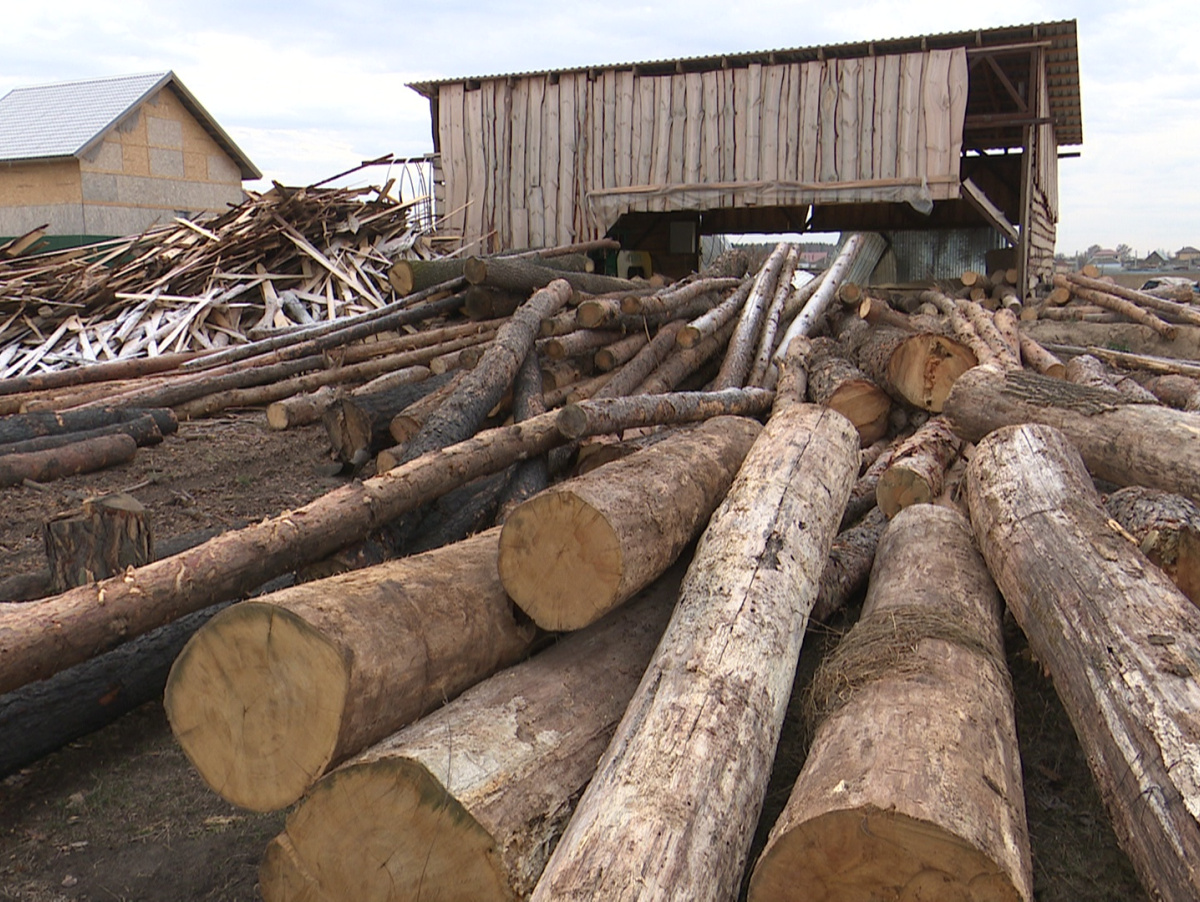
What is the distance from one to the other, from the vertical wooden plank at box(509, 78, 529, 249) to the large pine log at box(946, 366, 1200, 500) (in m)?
10.5

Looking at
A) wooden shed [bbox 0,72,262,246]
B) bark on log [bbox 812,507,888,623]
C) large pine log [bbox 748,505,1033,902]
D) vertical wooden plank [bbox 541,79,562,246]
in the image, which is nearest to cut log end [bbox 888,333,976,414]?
bark on log [bbox 812,507,888,623]

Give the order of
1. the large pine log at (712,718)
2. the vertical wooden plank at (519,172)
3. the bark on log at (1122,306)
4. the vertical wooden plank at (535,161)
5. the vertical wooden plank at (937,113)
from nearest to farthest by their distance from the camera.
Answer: the large pine log at (712,718)
the bark on log at (1122,306)
the vertical wooden plank at (937,113)
the vertical wooden plank at (535,161)
the vertical wooden plank at (519,172)

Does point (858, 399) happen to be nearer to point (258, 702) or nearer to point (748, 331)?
point (748, 331)

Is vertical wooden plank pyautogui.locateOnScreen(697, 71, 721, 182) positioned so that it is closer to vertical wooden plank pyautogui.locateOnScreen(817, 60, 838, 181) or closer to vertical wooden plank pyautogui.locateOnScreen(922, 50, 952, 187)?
vertical wooden plank pyautogui.locateOnScreen(817, 60, 838, 181)

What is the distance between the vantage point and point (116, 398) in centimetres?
858

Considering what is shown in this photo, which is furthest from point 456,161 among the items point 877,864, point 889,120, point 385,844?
point 877,864

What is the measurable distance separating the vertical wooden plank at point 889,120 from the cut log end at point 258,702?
41.5 feet

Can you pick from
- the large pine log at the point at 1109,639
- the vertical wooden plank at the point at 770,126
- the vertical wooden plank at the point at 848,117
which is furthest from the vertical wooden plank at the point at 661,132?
the large pine log at the point at 1109,639

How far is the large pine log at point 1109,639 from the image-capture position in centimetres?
231

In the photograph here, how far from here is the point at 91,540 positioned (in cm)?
407

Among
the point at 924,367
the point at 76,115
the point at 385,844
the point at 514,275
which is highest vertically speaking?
the point at 76,115

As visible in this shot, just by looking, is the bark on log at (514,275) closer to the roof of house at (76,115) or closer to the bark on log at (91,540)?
the bark on log at (91,540)

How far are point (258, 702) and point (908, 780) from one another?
1.89 metres

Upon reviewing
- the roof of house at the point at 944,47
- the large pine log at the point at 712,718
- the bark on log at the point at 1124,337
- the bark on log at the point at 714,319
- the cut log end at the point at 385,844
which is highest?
the roof of house at the point at 944,47
